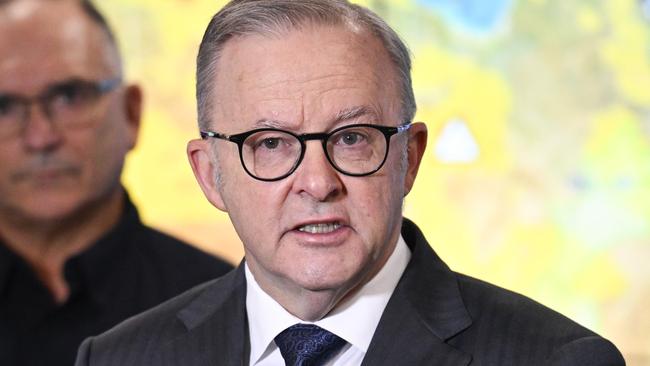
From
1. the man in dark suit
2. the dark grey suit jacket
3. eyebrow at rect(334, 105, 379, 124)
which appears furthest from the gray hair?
the dark grey suit jacket

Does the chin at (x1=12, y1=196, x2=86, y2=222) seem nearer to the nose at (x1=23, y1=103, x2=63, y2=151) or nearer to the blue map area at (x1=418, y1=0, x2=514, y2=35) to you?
the nose at (x1=23, y1=103, x2=63, y2=151)

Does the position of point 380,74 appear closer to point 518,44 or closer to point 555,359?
point 555,359

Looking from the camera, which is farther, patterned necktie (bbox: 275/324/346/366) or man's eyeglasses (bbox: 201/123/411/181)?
patterned necktie (bbox: 275/324/346/366)

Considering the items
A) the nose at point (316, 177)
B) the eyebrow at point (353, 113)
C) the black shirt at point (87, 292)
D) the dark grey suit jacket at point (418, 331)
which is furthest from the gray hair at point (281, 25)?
the black shirt at point (87, 292)

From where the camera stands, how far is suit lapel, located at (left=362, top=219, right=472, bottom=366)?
2.27 metres

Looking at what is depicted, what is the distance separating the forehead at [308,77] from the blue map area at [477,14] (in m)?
2.02

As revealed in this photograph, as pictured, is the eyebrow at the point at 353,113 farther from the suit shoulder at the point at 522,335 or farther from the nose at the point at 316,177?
the suit shoulder at the point at 522,335

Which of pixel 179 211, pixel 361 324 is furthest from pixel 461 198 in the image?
pixel 361 324

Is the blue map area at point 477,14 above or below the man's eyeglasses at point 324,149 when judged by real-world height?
below

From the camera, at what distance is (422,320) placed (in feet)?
7.59

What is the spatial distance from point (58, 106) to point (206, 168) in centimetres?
139

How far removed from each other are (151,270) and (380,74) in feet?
5.57

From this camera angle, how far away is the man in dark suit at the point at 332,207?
2.19 meters

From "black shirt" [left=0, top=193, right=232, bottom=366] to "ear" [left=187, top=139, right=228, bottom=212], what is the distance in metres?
1.27
